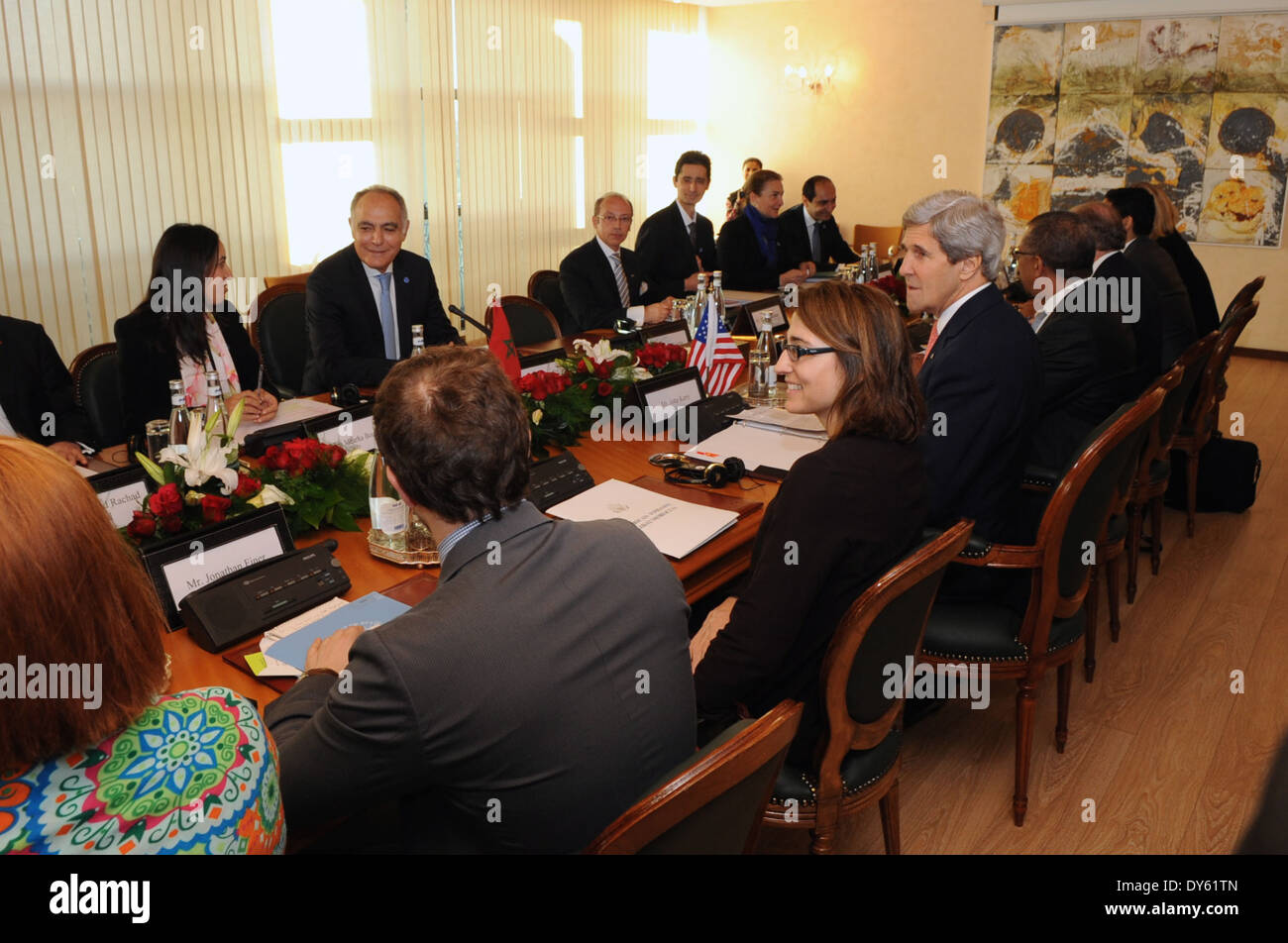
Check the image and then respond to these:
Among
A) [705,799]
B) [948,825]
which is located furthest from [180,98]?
[705,799]

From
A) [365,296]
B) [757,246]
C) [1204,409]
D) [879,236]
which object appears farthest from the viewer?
[879,236]

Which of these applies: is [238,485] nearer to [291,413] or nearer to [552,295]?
[291,413]

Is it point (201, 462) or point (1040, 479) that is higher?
point (201, 462)

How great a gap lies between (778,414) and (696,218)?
3600mm

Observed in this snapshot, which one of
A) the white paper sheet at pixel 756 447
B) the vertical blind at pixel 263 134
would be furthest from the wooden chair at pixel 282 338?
the white paper sheet at pixel 756 447

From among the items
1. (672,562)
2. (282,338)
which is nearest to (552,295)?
(282,338)

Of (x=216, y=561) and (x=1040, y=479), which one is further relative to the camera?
(x=1040, y=479)

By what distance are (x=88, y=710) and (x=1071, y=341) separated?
3.12 metres

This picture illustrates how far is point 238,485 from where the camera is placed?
6.44 feet

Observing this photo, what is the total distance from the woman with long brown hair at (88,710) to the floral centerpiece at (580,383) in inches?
66.7

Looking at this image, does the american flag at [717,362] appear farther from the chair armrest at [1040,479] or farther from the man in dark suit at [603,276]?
the man in dark suit at [603,276]

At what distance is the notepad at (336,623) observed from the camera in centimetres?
164

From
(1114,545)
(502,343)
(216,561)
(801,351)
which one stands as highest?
(801,351)

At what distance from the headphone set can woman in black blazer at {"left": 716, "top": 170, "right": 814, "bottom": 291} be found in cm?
357
